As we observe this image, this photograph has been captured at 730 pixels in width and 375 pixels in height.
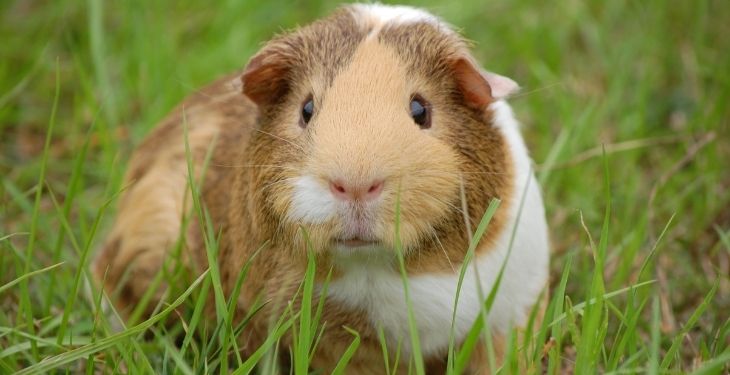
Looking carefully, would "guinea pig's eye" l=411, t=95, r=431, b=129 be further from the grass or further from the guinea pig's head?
the grass

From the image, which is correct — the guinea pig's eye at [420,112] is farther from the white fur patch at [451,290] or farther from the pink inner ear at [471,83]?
the white fur patch at [451,290]

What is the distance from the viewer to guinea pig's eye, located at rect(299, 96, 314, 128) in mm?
3504

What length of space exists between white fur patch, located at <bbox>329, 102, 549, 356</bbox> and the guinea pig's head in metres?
0.15

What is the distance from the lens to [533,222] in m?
3.86

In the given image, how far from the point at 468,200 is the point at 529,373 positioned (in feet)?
1.91

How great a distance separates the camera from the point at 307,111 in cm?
352

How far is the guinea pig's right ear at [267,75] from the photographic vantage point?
11.9 feet

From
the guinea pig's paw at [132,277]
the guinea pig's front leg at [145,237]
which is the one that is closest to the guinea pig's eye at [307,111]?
the guinea pig's front leg at [145,237]

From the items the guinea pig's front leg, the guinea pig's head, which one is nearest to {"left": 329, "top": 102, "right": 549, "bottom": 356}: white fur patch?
the guinea pig's head

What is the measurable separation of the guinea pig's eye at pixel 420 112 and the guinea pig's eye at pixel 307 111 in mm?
338

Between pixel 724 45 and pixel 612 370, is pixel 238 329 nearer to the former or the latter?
pixel 612 370

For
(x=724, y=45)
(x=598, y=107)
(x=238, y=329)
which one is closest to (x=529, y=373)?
(x=238, y=329)

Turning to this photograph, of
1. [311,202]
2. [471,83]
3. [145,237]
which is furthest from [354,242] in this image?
[145,237]

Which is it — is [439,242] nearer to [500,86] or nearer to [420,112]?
[420,112]
